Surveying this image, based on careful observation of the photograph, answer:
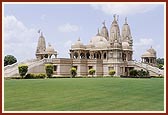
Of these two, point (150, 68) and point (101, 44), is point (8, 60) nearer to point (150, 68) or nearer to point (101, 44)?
point (101, 44)

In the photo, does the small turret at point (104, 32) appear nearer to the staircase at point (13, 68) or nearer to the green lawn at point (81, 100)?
the staircase at point (13, 68)

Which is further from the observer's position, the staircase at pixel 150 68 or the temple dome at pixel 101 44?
the temple dome at pixel 101 44

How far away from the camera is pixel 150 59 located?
2254 inches

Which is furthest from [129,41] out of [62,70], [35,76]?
[35,76]

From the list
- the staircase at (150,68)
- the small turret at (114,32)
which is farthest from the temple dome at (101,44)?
the staircase at (150,68)

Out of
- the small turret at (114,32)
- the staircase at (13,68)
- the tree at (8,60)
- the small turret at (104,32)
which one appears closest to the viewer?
the staircase at (13,68)

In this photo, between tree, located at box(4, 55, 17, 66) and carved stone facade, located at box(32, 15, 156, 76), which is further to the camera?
tree, located at box(4, 55, 17, 66)

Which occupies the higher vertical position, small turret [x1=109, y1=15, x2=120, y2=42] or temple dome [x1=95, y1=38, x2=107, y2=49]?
small turret [x1=109, y1=15, x2=120, y2=42]

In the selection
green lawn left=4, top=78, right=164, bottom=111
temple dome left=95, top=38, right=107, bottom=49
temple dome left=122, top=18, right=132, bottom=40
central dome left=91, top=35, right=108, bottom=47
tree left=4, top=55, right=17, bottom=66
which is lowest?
green lawn left=4, top=78, right=164, bottom=111

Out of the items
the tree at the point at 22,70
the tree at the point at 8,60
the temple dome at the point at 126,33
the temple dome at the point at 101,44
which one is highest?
the temple dome at the point at 126,33

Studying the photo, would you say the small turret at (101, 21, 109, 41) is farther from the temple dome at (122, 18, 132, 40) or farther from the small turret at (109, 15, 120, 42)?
the small turret at (109, 15, 120, 42)

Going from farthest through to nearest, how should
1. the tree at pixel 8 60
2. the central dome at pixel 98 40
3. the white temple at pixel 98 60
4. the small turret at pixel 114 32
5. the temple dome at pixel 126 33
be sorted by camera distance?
1. the temple dome at pixel 126 33
2. the tree at pixel 8 60
3. the central dome at pixel 98 40
4. the small turret at pixel 114 32
5. the white temple at pixel 98 60

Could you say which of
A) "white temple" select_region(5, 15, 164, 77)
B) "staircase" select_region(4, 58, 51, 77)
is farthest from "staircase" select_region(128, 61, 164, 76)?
"staircase" select_region(4, 58, 51, 77)

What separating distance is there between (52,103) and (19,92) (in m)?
4.07
